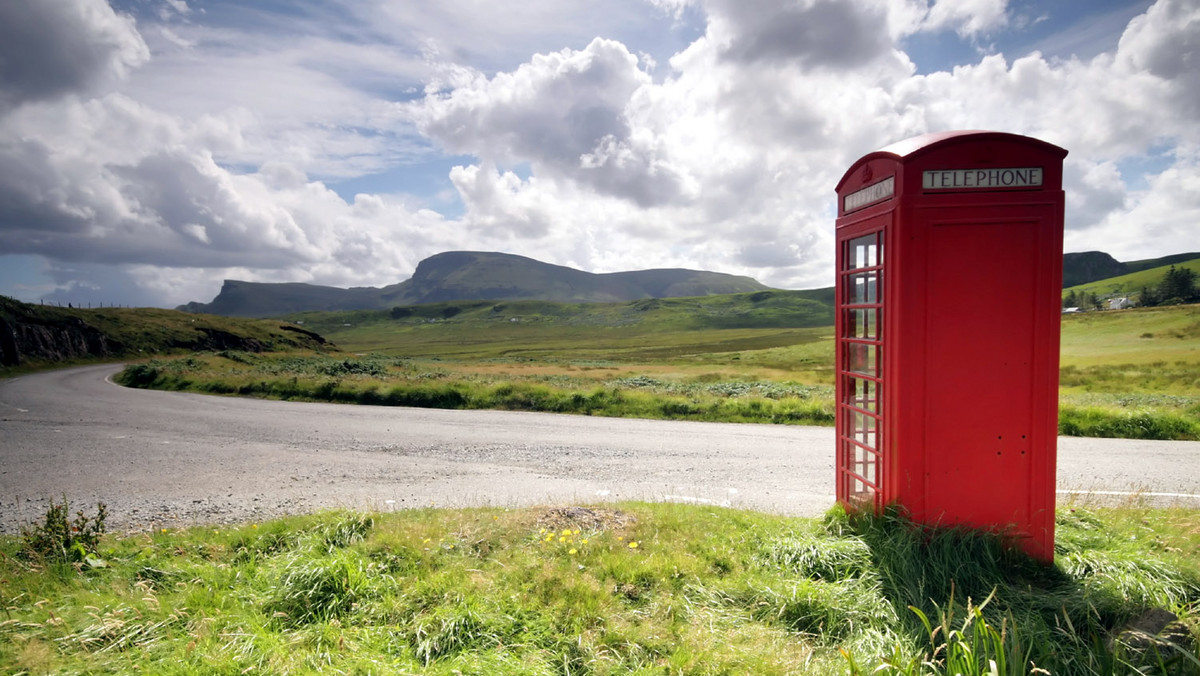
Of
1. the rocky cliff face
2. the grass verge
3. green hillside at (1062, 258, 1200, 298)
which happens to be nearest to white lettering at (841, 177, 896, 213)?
the grass verge

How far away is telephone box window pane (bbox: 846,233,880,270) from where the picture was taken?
519 centimetres

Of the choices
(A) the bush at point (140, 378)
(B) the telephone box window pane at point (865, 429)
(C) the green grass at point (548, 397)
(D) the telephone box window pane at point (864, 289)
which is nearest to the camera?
→ (D) the telephone box window pane at point (864, 289)

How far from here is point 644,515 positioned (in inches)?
233

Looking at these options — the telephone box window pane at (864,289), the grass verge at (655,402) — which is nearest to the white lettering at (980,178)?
the telephone box window pane at (864,289)

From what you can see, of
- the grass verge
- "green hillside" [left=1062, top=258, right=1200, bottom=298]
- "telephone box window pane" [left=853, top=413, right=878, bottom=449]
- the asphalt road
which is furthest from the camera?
"green hillside" [left=1062, top=258, right=1200, bottom=298]

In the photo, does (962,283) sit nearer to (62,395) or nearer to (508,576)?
(508,576)

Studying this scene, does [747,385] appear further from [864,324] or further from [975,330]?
[975,330]

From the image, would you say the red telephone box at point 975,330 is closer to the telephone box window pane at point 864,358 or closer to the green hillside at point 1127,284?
the telephone box window pane at point 864,358

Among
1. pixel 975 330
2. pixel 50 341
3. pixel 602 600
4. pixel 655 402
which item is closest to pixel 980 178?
pixel 975 330

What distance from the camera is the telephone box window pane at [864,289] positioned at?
5168 millimetres

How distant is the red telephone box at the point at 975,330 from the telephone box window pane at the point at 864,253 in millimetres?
311

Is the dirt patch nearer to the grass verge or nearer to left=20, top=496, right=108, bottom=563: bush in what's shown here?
left=20, top=496, right=108, bottom=563: bush

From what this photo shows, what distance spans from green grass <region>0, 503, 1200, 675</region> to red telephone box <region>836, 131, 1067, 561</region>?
0.44 metres

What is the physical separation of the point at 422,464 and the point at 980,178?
29.8 ft
